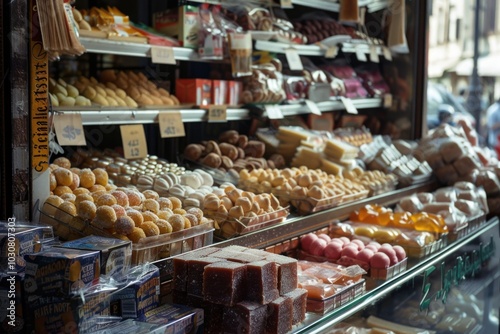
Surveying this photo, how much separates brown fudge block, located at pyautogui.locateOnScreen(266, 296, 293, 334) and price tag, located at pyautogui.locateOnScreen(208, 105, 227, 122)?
147 cm

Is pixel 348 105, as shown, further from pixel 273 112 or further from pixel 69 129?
pixel 69 129

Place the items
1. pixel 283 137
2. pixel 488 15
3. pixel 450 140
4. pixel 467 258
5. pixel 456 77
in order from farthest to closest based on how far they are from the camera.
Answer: pixel 488 15, pixel 456 77, pixel 450 140, pixel 283 137, pixel 467 258

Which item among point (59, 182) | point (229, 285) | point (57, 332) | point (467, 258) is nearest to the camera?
point (57, 332)

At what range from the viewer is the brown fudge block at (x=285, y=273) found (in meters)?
1.92

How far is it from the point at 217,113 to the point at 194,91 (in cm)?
16

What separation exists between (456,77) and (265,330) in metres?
13.4

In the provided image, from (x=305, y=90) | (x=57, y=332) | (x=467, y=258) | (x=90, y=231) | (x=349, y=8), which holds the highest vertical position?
(x=349, y=8)

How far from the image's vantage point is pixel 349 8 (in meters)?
3.84

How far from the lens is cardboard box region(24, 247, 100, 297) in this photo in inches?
61.1

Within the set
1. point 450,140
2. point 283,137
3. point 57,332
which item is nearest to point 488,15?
point 450,140

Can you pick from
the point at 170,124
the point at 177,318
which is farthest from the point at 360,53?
the point at 177,318

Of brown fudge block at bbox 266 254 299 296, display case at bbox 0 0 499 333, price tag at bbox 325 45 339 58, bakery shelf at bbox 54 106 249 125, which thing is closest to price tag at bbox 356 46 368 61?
display case at bbox 0 0 499 333

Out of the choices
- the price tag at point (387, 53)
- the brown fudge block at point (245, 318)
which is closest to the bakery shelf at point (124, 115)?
the brown fudge block at point (245, 318)

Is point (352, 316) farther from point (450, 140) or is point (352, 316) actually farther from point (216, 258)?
point (450, 140)
